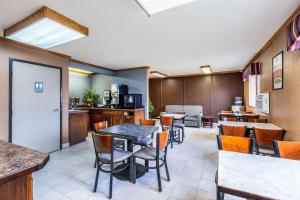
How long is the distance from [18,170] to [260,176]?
160 cm

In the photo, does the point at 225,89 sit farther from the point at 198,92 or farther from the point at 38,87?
the point at 38,87

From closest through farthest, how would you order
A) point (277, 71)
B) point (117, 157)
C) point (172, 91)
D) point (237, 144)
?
1. point (237, 144)
2. point (117, 157)
3. point (277, 71)
4. point (172, 91)

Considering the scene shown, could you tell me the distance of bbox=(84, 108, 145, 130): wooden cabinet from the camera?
529cm

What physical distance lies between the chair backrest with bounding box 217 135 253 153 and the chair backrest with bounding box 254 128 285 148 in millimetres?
869

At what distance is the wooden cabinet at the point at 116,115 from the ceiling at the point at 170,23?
2.27 meters

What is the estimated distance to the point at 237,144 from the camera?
1.75 m

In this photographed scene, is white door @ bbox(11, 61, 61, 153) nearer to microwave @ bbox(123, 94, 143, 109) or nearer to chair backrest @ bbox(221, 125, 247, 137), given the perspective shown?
microwave @ bbox(123, 94, 143, 109)

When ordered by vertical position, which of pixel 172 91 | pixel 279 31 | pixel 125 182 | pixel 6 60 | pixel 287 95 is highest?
pixel 279 31

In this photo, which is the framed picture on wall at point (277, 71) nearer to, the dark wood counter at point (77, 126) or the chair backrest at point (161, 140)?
the chair backrest at point (161, 140)

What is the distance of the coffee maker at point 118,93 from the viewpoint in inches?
231

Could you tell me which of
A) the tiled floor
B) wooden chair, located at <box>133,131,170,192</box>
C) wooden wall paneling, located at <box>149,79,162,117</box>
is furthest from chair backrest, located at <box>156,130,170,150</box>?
wooden wall paneling, located at <box>149,79,162,117</box>

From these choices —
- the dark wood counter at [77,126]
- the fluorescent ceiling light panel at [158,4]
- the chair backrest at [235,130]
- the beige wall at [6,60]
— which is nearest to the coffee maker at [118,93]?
the dark wood counter at [77,126]

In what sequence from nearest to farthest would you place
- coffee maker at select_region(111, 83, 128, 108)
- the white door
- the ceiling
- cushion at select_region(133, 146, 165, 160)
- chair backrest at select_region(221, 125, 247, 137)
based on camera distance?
the ceiling < cushion at select_region(133, 146, 165, 160) < chair backrest at select_region(221, 125, 247, 137) < the white door < coffee maker at select_region(111, 83, 128, 108)

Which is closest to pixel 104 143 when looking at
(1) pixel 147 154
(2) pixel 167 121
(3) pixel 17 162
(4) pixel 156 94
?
(1) pixel 147 154
